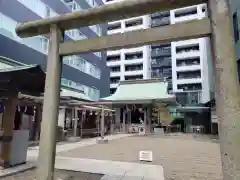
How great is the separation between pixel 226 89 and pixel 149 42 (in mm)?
1449

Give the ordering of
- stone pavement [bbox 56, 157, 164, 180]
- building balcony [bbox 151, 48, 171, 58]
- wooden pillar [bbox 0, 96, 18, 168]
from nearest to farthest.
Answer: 1. stone pavement [bbox 56, 157, 164, 180]
2. wooden pillar [bbox 0, 96, 18, 168]
3. building balcony [bbox 151, 48, 171, 58]

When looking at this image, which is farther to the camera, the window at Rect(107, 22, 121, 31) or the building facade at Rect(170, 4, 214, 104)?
the window at Rect(107, 22, 121, 31)

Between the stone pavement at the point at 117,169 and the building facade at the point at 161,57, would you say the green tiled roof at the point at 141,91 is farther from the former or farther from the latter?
the building facade at the point at 161,57

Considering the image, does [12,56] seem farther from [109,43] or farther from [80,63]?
[109,43]

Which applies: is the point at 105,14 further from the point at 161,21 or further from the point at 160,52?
the point at 161,21

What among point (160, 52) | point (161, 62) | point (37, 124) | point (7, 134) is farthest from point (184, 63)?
point (7, 134)

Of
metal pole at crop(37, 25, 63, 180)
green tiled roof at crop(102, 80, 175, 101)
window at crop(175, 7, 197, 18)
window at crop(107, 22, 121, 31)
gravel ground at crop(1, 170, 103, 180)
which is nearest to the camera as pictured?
metal pole at crop(37, 25, 63, 180)

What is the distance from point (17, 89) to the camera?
628 cm

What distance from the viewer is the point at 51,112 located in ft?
13.3

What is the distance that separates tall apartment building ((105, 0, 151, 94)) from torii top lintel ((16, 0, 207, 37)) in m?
45.6

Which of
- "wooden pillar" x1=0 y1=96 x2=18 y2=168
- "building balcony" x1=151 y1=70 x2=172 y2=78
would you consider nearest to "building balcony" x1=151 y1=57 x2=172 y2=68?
"building balcony" x1=151 y1=70 x2=172 y2=78

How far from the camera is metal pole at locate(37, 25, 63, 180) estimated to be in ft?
12.9

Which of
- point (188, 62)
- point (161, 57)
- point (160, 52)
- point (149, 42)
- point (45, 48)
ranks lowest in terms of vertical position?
point (149, 42)

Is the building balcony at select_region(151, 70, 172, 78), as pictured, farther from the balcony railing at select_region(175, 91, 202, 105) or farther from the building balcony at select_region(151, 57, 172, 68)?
the balcony railing at select_region(175, 91, 202, 105)
